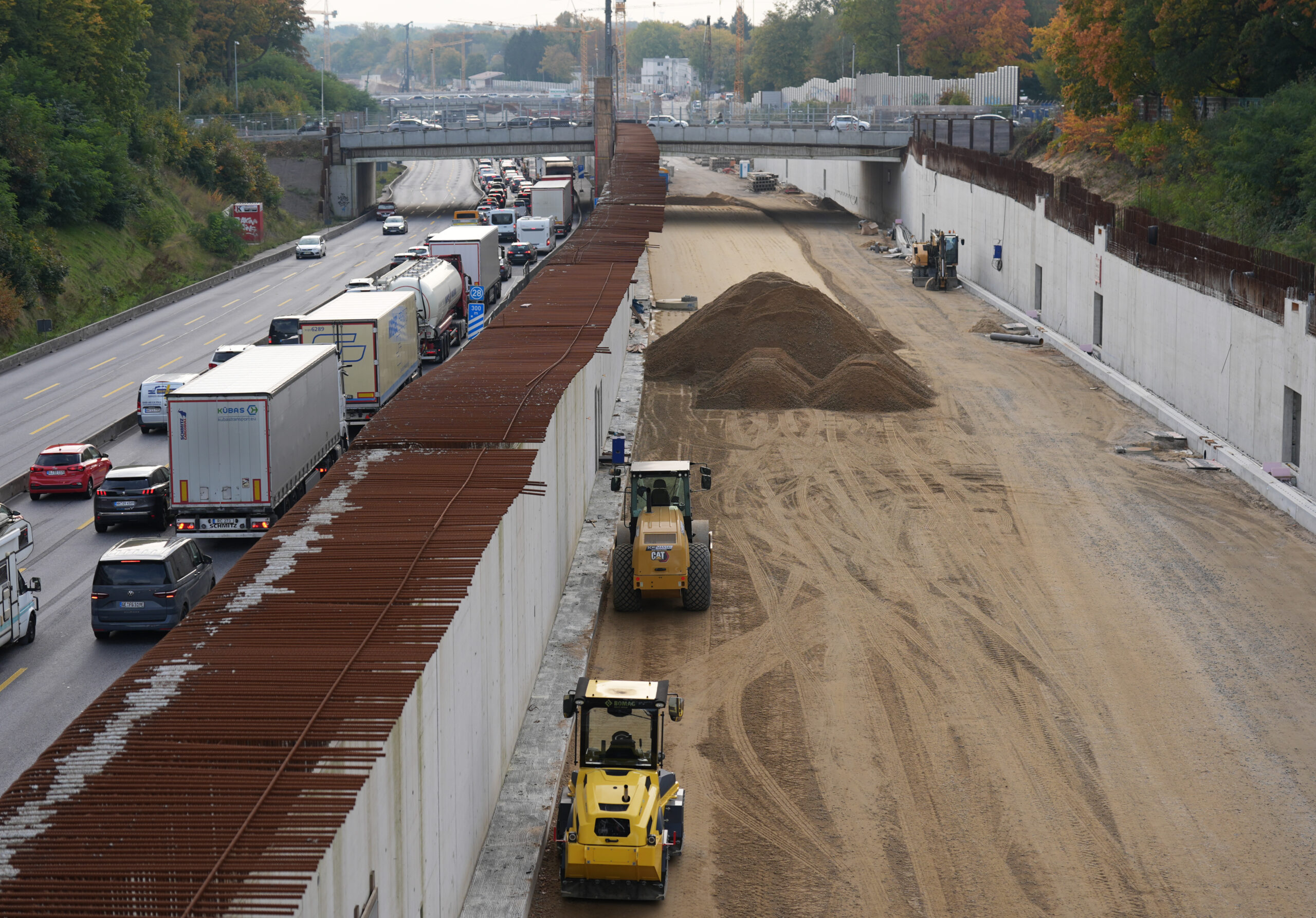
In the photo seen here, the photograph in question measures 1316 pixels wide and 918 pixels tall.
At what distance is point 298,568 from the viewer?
50.0ft

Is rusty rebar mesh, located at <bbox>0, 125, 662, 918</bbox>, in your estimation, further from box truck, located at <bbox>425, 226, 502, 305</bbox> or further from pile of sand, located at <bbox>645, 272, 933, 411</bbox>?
box truck, located at <bbox>425, 226, 502, 305</bbox>

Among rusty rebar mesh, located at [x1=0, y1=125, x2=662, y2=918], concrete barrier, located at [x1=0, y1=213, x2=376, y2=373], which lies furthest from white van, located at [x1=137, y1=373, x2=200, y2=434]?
rusty rebar mesh, located at [x1=0, y1=125, x2=662, y2=918]

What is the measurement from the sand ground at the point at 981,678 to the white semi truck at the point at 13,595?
30.9 ft

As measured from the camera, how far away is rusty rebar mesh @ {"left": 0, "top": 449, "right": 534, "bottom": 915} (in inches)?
352

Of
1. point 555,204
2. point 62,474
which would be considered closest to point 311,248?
point 555,204

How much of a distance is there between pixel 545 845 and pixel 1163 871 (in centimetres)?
687

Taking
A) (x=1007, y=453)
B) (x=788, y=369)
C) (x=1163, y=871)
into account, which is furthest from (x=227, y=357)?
(x=1163, y=871)

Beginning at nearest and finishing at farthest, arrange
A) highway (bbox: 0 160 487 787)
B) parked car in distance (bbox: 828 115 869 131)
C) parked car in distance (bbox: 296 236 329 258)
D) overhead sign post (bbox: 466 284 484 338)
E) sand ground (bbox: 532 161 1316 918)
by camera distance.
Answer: sand ground (bbox: 532 161 1316 918) → highway (bbox: 0 160 487 787) → overhead sign post (bbox: 466 284 484 338) → parked car in distance (bbox: 296 236 329 258) → parked car in distance (bbox: 828 115 869 131)

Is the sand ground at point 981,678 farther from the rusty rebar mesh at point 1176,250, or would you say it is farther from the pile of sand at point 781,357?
the rusty rebar mesh at point 1176,250

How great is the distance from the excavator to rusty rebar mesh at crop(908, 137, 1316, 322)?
3287 millimetres

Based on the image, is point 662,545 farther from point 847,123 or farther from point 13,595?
point 847,123

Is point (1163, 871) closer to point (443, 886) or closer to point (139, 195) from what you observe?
point (443, 886)

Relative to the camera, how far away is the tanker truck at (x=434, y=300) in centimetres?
4647

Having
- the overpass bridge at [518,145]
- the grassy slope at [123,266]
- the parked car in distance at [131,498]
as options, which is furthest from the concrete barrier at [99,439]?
the overpass bridge at [518,145]
